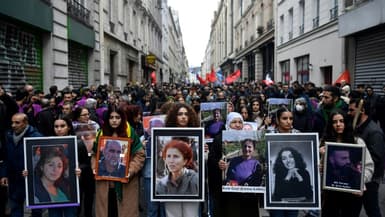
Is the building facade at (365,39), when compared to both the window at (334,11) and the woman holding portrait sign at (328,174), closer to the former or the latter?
the window at (334,11)

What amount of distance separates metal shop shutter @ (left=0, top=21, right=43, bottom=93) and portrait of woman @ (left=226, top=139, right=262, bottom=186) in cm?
789

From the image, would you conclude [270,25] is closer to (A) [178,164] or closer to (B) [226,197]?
(B) [226,197]

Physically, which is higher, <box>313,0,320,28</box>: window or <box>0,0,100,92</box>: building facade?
<box>313,0,320,28</box>: window

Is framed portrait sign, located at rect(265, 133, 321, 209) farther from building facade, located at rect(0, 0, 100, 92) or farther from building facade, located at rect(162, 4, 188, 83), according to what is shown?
building facade, located at rect(162, 4, 188, 83)

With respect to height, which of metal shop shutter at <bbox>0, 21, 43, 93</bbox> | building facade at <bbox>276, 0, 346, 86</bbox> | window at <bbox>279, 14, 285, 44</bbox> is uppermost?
window at <bbox>279, 14, 285, 44</bbox>

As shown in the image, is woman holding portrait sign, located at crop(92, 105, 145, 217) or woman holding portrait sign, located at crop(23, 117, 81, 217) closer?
woman holding portrait sign, located at crop(23, 117, 81, 217)

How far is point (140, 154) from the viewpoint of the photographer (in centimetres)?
501

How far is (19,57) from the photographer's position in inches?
459

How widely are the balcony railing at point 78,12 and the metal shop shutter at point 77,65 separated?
3.21 feet

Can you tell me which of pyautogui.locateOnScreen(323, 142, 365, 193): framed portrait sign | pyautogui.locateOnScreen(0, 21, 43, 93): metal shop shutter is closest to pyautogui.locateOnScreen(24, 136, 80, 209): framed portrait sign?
pyautogui.locateOnScreen(323, 142, 365, 193): framed portrait sign

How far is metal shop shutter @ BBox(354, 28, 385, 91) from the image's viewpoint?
15148 mm

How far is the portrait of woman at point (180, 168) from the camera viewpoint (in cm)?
443

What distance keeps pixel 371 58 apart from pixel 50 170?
1398cm

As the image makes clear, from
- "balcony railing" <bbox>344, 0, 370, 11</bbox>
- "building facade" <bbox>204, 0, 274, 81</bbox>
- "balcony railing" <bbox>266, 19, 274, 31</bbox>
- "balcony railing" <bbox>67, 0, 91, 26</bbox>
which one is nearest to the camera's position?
"balcony railing" <bbox>67, 0, 91, 26</bbox>
